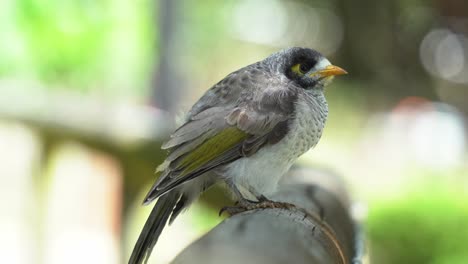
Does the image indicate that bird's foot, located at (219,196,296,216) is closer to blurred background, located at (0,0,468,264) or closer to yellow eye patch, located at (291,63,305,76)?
yellow eye patch, located at (291,63,305,76)

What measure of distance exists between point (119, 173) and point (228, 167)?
1.94m

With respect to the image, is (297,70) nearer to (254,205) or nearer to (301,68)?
(301,68)

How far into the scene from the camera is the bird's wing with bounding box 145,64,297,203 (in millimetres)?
2035

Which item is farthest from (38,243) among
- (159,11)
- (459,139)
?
(459,139)

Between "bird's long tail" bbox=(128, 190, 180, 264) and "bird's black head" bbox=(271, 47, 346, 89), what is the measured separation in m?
0.39

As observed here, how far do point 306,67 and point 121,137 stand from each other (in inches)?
83.1

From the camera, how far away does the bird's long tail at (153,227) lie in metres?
1.79

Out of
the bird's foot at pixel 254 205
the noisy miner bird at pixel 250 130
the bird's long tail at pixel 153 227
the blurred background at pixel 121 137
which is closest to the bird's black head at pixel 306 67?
the noisy miner bird at pixel 250 130

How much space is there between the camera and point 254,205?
203 cm

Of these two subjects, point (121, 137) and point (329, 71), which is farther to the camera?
point (121, 137)

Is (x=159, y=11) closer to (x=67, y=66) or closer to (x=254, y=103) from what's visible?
(x=67, y=66)

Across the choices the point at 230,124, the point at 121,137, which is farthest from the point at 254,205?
the point at 121,137

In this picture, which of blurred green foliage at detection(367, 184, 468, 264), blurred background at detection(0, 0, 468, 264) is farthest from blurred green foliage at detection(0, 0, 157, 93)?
blurred green foliage at detection(367, 184, 468, 264)

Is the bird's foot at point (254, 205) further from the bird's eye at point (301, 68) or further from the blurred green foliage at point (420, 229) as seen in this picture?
the blurred green foliage at point (420, 229)
